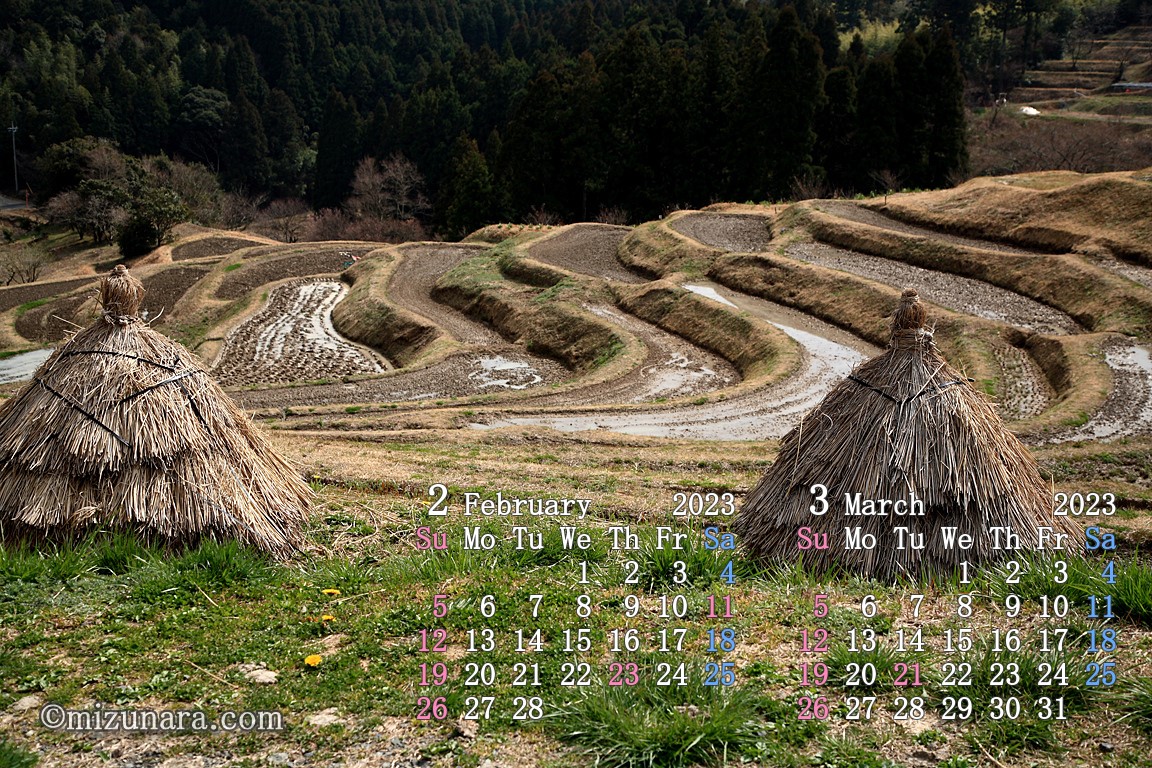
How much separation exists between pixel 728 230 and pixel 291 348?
19972 millimetres

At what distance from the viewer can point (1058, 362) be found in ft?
73.6

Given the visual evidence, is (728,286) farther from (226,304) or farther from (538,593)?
(538,593)

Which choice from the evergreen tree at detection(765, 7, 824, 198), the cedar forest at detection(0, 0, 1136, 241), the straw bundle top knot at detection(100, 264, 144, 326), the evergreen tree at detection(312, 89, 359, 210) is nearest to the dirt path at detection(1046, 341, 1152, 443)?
the straw bundle top knot at detection(100, 264, 144, 326)

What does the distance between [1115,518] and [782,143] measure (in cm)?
4202

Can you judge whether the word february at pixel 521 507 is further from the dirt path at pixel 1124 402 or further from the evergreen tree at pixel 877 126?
the evergreen tree at pixel 877 126

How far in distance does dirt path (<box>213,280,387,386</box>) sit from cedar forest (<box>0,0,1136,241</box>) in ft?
68.7

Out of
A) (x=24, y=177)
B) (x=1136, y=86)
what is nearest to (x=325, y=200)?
(x=24, y=177)

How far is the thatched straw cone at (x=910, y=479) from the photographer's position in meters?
7.40

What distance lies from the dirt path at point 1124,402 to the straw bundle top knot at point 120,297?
1565 centimetres

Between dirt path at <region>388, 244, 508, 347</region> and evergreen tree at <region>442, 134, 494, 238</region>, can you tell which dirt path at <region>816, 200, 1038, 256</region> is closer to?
dirt path at <region>388, 244, 508, 347</region>

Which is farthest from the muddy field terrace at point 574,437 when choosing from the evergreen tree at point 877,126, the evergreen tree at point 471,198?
the evergreen tree at point 471,198

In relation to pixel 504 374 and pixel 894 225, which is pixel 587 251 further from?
pixel 504 374

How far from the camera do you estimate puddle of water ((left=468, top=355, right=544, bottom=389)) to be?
27.0 m

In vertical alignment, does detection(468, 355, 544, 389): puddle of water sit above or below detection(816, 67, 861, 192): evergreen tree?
below
